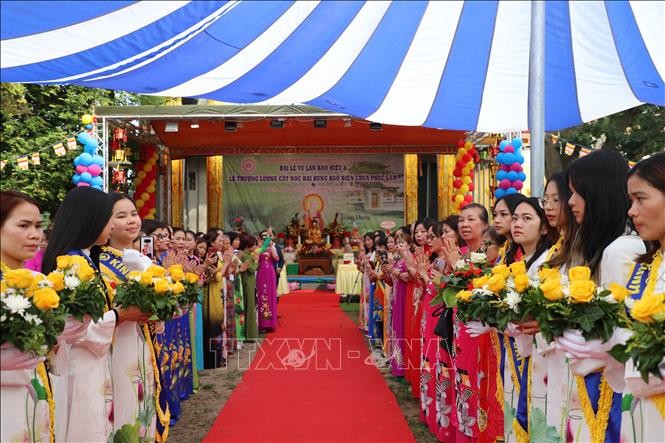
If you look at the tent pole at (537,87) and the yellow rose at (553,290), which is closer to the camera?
the yellow rose at (553,290)

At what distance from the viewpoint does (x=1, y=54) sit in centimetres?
437

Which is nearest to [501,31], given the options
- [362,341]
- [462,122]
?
[462,122]

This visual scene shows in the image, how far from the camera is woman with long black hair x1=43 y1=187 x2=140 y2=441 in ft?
9.40

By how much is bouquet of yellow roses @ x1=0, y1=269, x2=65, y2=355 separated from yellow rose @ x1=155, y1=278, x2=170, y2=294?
38.6 inches

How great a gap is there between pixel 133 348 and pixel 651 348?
7.75ft

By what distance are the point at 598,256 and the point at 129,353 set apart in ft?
6.74

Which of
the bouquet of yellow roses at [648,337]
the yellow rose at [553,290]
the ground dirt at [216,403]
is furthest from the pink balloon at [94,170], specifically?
the bouquet of yellow roses at [648,337]

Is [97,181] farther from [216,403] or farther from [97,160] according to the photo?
[216,403]


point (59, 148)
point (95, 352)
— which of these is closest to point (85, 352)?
point (95, 352)

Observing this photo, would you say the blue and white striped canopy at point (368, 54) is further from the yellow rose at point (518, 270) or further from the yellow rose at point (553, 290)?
the yellow rose at point (553, 290)

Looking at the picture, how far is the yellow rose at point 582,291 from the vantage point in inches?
82.7

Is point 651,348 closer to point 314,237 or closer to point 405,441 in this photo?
point 405,441

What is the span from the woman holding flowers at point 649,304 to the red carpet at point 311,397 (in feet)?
9.01

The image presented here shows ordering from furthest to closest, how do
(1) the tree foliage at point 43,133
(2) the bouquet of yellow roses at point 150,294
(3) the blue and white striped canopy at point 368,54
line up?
1. (1) the tree foliage at point 43,133
2. (3) the blue and white striped canopy at point 368,54
3. (2) the bouquet of yellow roses at point 150,294
